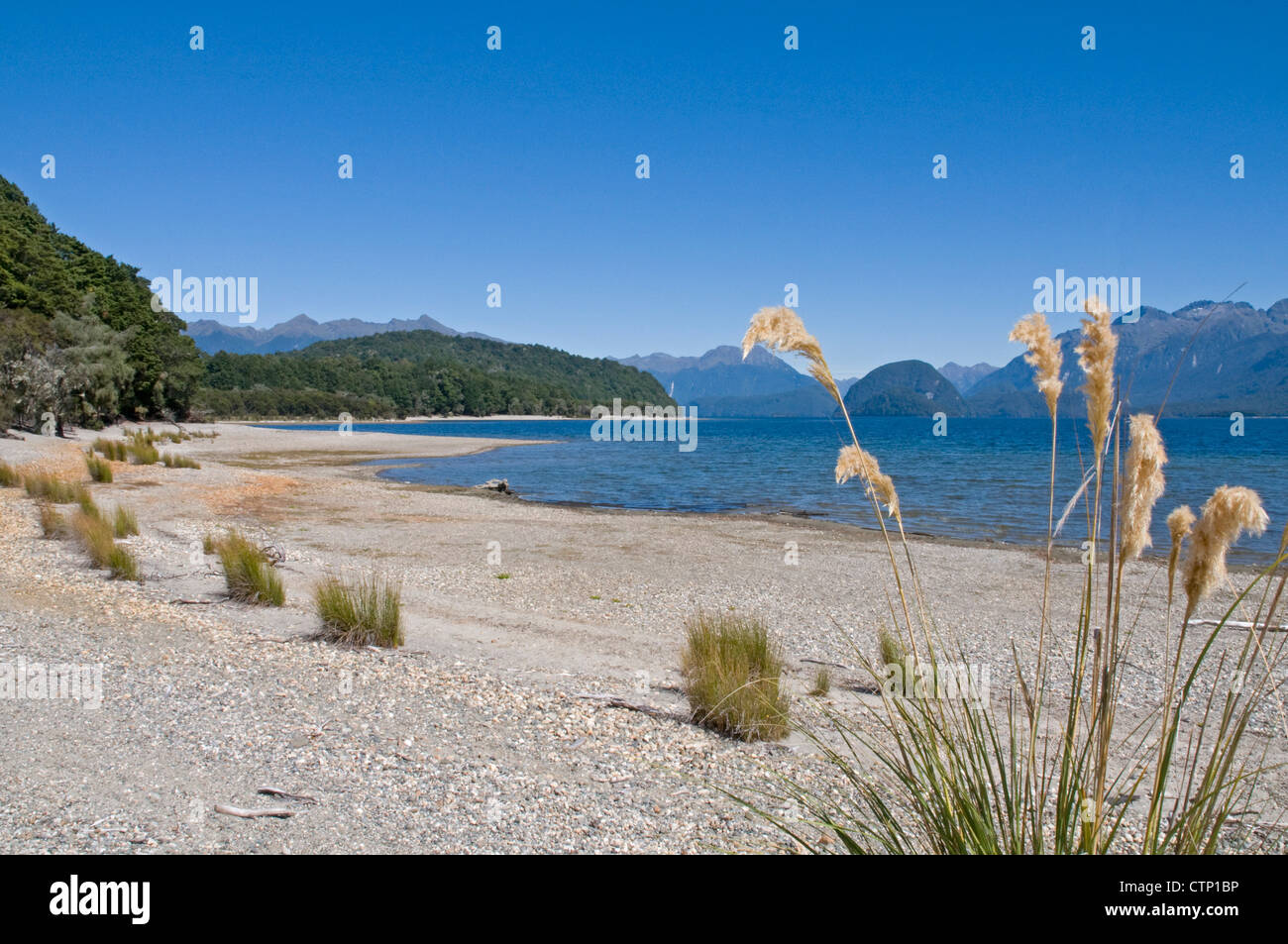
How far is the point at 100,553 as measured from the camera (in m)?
10.4

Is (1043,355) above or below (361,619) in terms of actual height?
above

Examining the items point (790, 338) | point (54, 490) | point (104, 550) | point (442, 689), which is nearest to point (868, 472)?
point (790, 338)

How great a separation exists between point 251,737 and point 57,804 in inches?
47.9

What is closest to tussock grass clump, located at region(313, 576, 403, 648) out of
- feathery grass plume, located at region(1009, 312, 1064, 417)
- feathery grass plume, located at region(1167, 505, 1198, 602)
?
feathery grass plume, located at region(1009, 312, 1064, 417)

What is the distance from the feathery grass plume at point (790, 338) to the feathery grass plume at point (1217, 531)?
0.98 metres

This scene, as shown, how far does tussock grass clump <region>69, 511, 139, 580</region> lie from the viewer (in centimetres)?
1000

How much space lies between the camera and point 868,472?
8.12ft

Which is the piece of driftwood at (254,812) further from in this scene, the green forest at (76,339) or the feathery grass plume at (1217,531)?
the green forest at (76,339)

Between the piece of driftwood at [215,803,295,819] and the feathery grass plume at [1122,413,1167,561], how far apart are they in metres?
4.08

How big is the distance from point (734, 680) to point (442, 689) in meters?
2.47

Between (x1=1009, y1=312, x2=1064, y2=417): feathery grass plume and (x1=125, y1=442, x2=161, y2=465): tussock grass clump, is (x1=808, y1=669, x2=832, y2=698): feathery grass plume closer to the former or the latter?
(x1=1009, y1=312, x2=1064, y2=417): feathery grass plume

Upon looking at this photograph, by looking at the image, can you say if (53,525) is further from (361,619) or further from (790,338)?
(790,338)

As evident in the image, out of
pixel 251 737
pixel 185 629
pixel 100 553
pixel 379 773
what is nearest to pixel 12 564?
pixel 100 553
